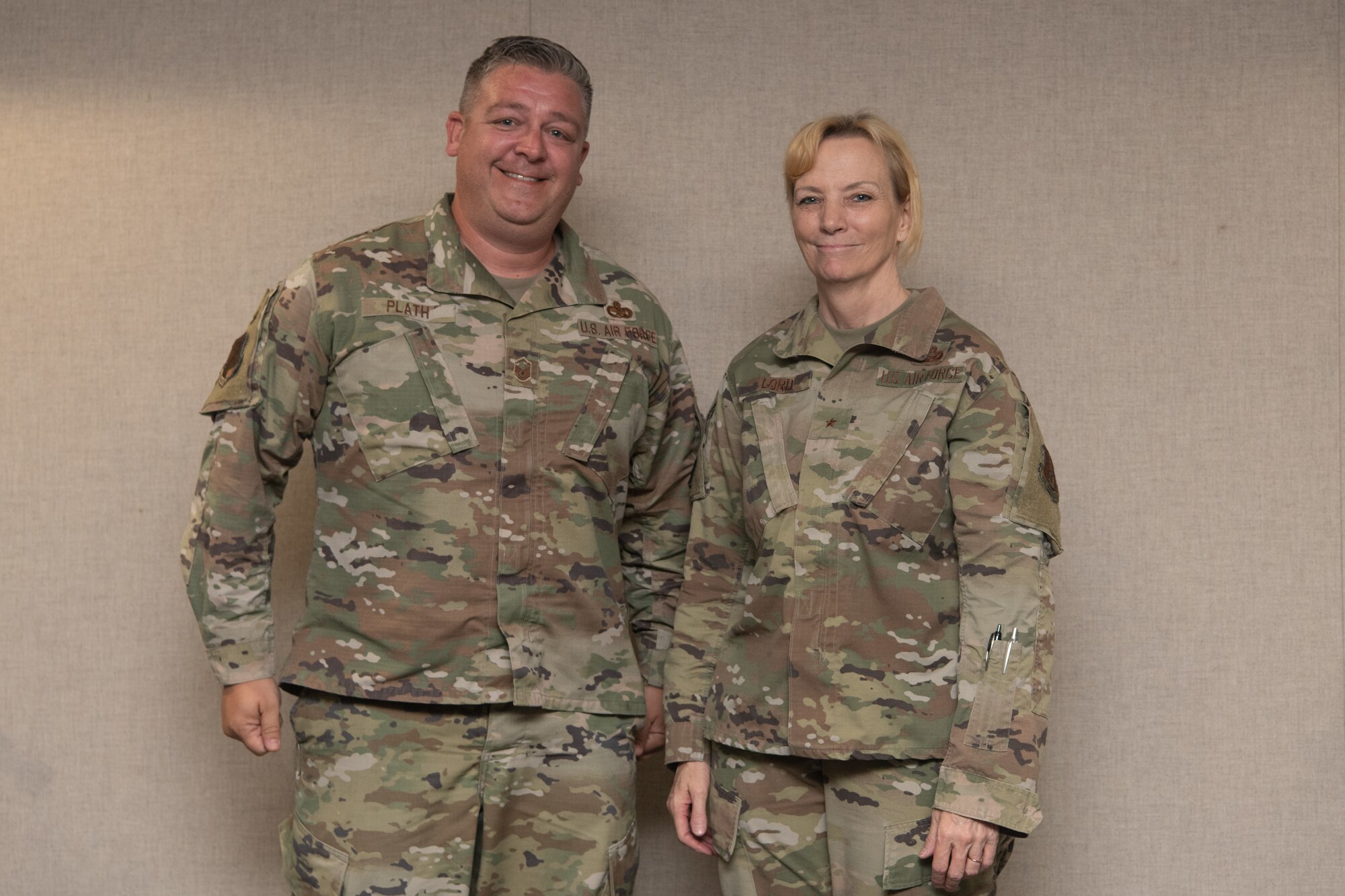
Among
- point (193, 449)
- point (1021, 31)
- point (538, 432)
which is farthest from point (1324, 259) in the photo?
point (193, 449)

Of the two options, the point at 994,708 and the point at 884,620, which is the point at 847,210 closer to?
the point at 884,620

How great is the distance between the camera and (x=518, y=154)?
2.26 metres

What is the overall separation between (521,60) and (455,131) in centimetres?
19

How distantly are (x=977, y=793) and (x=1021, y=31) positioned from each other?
1959 mm

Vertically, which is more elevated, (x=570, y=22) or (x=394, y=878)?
(x=570, y=22)

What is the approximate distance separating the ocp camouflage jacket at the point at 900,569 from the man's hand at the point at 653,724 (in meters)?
0.26

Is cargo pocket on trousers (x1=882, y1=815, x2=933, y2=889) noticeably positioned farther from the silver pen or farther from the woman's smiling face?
the woman's smiling face

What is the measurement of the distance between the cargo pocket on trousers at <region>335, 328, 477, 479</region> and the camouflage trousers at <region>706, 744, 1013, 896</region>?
2.45 feet

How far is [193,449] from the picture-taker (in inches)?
120

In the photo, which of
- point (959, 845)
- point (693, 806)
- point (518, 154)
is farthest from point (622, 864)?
point (518, 154)

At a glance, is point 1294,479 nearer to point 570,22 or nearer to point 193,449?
point 570,22

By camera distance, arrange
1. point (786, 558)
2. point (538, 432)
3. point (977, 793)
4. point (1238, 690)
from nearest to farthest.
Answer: point (977, 793), point (786, 558), point (538, 432), point (1238, 690)

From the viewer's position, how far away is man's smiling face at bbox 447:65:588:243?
88.9 inches

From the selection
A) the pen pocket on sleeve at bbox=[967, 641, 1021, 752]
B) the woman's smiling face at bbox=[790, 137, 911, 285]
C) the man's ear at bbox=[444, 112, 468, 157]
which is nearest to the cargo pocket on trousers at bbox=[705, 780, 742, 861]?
the pen pocket on sleeve at bbox=[967, 641, 1021, 752]
